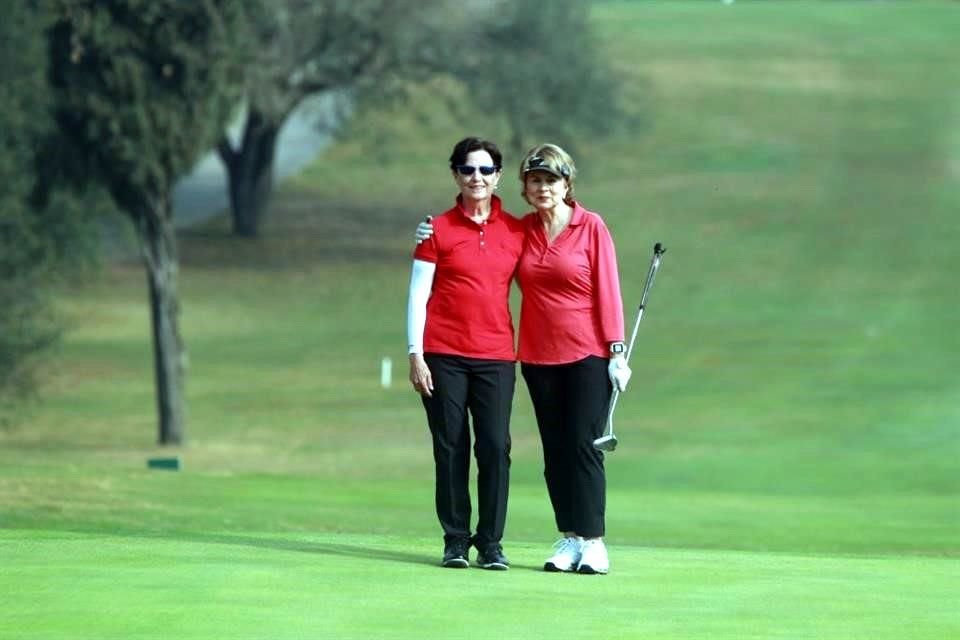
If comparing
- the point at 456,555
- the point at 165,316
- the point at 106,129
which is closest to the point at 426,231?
the point at 456,555

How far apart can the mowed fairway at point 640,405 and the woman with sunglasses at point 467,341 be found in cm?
33

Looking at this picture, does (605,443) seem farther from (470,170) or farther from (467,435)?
(470,170)

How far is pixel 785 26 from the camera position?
8156 cm

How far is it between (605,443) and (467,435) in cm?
62

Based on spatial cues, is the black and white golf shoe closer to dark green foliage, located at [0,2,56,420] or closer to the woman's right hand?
the woman's right hand

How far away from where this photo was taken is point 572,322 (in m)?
9.03

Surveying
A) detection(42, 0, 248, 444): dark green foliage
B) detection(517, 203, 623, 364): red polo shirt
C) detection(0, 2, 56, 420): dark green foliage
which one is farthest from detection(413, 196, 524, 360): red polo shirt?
detection(0, 2, 56, 420): dark green foliage

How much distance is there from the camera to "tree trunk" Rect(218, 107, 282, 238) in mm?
50756

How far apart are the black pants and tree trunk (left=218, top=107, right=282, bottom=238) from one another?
134 ft

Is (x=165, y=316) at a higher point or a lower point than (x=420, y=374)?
lower

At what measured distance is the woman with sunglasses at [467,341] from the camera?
9.07 m

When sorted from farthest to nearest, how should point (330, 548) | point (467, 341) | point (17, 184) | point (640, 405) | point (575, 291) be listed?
1. point (640, 405)
2. point (17, 184)
3. point (330, 548)
4. point (467, 341)
5. point (575, 291)

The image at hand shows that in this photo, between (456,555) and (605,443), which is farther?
(456,555)

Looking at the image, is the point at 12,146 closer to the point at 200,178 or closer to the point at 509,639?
the point at 509,639
